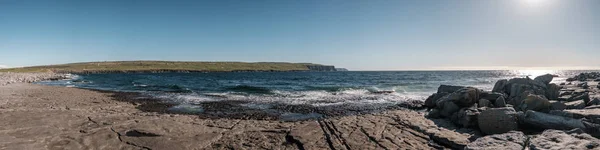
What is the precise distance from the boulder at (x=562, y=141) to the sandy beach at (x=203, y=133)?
9.12 feet

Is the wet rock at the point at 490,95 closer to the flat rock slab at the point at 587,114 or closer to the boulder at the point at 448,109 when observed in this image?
the boulder at the point at 448,109

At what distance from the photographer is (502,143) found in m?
7.43

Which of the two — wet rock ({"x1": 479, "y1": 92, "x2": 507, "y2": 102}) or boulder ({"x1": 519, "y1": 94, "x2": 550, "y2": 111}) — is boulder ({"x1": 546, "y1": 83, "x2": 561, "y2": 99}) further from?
boulder ({"x1": 519, "y1": 94, "x2": 550, "y2": 111})

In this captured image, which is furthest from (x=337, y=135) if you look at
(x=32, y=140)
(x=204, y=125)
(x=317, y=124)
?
(x=32, y=140)

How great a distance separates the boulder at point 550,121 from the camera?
9.24 meters


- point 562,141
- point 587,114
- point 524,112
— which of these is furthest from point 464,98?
point 562,141

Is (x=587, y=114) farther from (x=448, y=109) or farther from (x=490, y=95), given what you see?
(x=490, y=95)

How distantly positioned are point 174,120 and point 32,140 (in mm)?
5006


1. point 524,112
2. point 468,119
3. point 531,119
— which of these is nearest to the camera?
point 531,119

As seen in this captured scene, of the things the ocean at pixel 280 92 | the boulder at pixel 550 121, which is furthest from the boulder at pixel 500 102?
the ocean at pixel 280 92

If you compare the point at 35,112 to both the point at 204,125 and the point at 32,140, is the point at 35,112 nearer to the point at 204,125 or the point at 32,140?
the point at 32,140

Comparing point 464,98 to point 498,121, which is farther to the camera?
point 464,98

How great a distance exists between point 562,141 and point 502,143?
1.13 metres

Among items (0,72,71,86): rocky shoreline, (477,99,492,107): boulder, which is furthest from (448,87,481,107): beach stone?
(0,72,71,86): rocky shoreline
